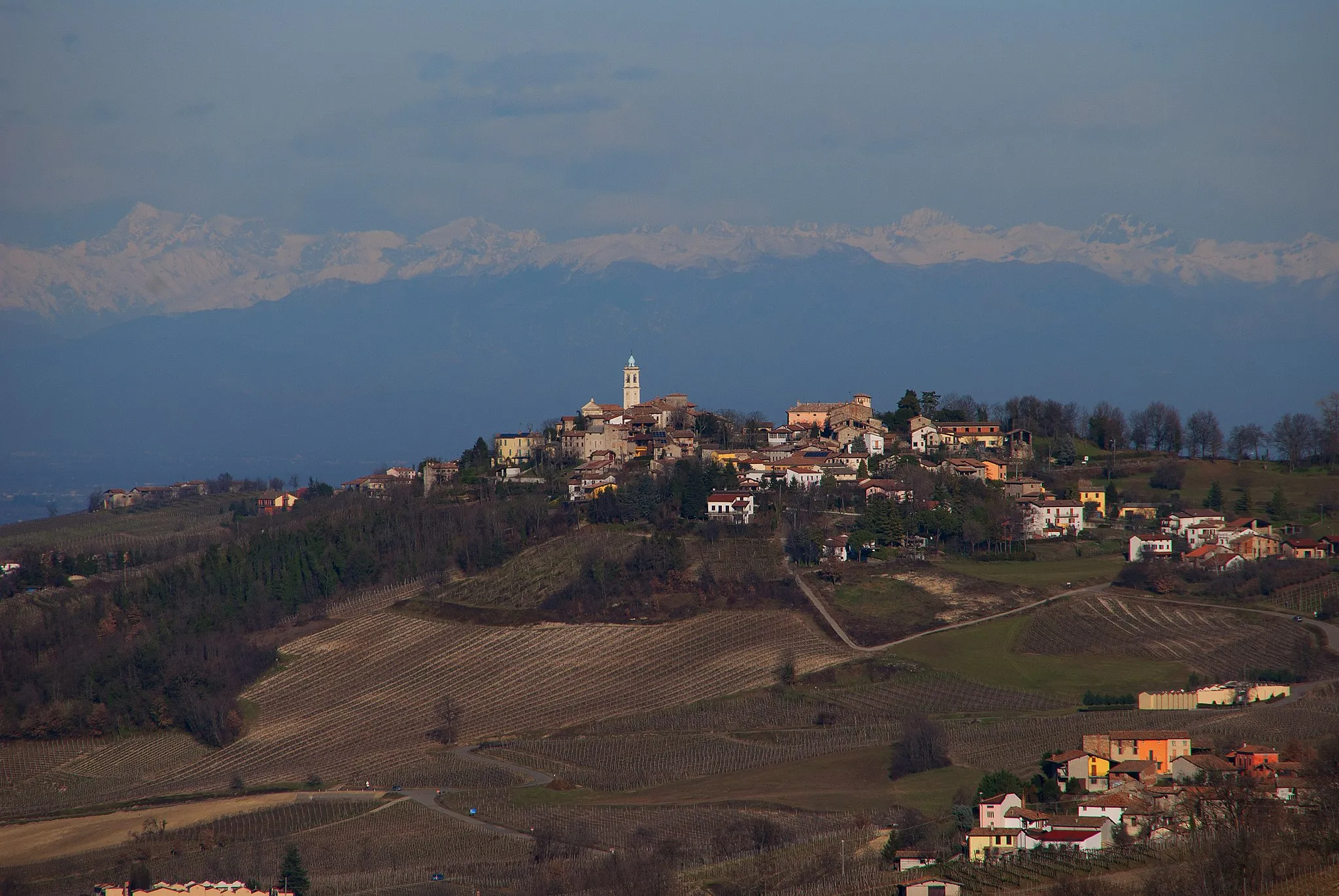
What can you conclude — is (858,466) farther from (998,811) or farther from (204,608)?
(998,811)

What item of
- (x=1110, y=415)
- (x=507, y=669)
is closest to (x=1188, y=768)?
(x=507, y=669)

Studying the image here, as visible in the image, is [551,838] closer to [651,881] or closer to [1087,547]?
[651,881]

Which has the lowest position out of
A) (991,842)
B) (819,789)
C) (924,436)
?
(819,789)

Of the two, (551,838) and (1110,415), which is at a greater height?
(1110,415)

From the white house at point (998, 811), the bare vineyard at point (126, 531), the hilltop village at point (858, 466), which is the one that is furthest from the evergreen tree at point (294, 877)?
the bare vineyard at point (126, 531)

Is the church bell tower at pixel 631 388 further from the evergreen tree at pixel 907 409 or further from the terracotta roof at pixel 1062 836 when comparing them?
the terracotta roof at pixel 1062 836

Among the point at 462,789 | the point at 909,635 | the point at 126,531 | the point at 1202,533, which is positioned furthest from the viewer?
the point at 126,531

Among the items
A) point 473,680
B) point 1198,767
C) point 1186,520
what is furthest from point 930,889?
point 1186,520
